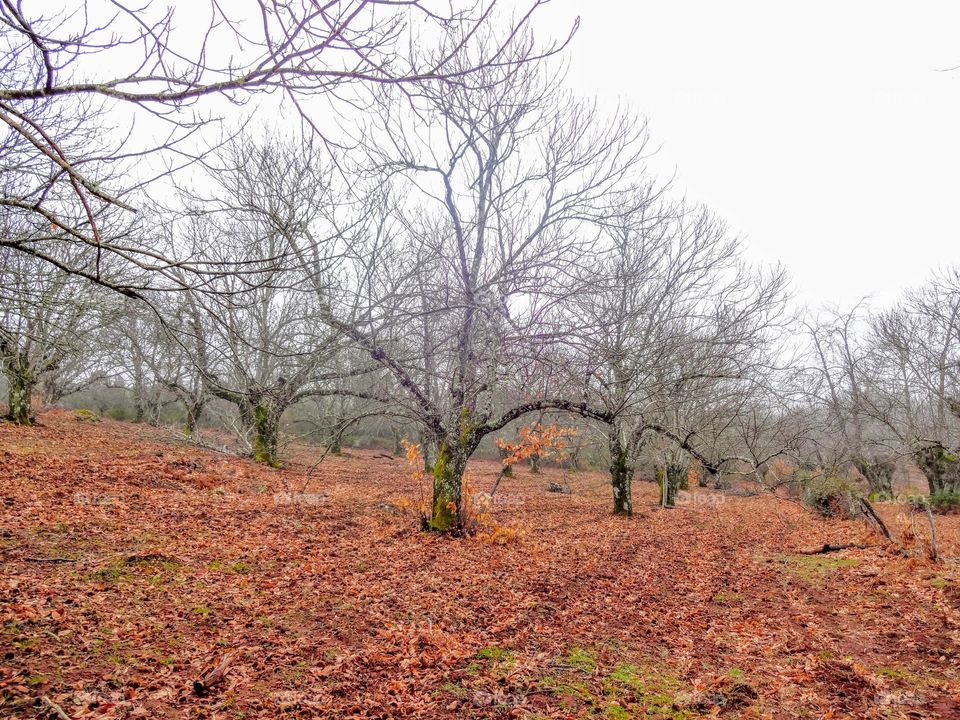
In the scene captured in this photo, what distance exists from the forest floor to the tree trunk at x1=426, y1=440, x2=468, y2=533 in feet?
1.37

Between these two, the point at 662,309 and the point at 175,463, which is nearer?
the point at 175,463

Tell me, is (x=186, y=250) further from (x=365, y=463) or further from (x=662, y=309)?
(x=662, y=309)

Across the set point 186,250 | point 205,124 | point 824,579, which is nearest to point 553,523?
point 824,579

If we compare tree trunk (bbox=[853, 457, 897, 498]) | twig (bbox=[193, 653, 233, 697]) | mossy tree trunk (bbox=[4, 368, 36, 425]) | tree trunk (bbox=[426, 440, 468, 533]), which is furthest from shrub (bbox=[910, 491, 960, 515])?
mossy tree trunk (bbox=[4, 368, 36, 425])

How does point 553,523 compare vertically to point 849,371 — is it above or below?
below

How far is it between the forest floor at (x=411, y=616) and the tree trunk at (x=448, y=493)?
0.42 m

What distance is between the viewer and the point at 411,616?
17.8 ft

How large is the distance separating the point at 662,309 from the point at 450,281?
7.24 meters

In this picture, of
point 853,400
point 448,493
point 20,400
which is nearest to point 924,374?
point 853,400

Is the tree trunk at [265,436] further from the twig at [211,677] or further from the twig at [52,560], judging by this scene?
the twig at [211,677]

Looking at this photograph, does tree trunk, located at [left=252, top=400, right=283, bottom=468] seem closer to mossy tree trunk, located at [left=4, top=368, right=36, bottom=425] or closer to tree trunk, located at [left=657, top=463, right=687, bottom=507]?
mossy tree trunk, located at [left=4, top=368, right=36, bottom=425]

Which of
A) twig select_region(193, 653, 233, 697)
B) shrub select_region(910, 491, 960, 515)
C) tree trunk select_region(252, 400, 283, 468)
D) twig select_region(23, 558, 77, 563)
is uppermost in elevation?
tree trunk select_region(252, 400, 283, 468)

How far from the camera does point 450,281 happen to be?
945 centimetres

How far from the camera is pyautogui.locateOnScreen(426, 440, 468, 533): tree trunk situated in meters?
8.98
